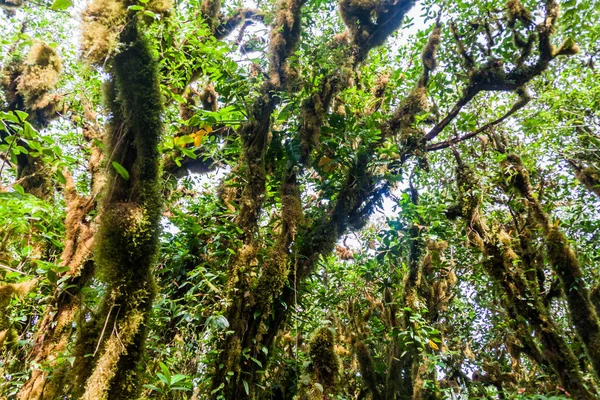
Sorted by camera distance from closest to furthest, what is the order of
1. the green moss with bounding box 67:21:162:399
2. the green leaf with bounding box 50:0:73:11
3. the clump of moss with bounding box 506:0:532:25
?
1. the green moss with bounding box 67:21:162:399
2. the green leaf with bounding box 50:0:73:11
3. the clump of moss with bounding box 506:0:532:25

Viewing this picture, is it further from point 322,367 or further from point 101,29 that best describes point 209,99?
→ point 322,367

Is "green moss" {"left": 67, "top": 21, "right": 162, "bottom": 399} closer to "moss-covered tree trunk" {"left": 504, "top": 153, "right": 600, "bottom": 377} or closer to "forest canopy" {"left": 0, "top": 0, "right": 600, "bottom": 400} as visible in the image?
"forest canopy" {"left": 0, "top": 0, "right": 600, "bottom": 400}

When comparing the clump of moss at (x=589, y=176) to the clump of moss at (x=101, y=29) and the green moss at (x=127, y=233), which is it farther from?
the clump of moss at (x=101, y=29)

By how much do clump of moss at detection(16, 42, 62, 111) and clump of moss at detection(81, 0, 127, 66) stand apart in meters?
3.12

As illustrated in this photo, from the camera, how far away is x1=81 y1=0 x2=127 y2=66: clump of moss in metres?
2.21

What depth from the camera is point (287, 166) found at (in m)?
4.11

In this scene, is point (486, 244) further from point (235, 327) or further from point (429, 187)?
point (235, 327)

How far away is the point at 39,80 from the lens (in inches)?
197

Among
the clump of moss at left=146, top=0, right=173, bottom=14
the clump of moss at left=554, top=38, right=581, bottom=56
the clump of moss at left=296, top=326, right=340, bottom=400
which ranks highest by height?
the clump of moss at left=554, top=38, right=581, bottom=56

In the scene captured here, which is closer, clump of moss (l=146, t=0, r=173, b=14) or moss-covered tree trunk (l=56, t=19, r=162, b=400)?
moss-covered tree trunk (l=56, t=19, r=162, b=400)

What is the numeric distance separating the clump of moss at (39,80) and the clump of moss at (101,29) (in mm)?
3118

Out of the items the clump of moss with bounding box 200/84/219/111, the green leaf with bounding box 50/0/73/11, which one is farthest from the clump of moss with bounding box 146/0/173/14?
the clump of moss with bounding box 200/84/219/111

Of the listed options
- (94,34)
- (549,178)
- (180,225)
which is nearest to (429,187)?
(549,178)

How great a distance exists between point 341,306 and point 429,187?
327 centimetres
